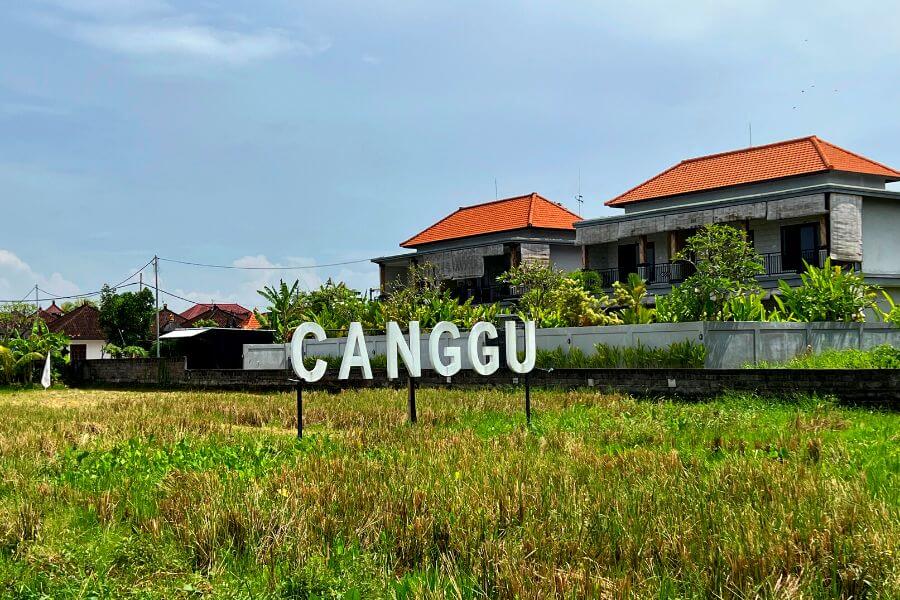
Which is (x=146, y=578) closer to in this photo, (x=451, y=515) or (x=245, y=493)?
(x=245, y=493)

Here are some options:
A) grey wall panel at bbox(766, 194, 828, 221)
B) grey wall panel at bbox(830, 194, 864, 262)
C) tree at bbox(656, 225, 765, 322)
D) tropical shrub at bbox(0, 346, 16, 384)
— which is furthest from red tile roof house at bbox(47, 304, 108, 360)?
grey wall panel at bbox(830, 194, 864, 262)

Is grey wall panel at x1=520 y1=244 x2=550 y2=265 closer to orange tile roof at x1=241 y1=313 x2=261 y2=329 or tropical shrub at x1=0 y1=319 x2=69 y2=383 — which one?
tropical shrub at x1=0 y1=319 x2=69 y2=383

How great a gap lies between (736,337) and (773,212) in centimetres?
1287

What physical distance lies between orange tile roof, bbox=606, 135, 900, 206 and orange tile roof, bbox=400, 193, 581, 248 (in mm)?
5454

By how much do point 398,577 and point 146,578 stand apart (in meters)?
1.73

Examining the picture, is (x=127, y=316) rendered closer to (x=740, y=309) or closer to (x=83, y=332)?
(x=83, y=332)

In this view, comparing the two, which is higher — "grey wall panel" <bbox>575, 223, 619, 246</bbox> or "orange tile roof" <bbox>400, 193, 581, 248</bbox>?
"orange tile roof" <bbox>400, 193, 581, 248</bbox>

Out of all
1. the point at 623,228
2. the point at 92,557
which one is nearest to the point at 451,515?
the point at 92,557

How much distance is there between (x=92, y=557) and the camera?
6.49 meters

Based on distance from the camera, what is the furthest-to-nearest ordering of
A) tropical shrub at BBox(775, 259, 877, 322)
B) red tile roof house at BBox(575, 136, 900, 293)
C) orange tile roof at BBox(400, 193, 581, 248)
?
orange tile roof at BBox(400, 193, 581, 248) → red tile roof house at BBox(575, 136, 900, 293) → tropical shrub at BBox(775, 259, 877, 322)

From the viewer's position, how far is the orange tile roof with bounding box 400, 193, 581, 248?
4744 centimetres

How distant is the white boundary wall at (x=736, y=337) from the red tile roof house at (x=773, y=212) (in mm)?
8762

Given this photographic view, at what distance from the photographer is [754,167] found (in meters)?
38.4

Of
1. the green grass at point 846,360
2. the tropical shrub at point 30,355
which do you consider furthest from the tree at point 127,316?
the green grass at point 846,360
